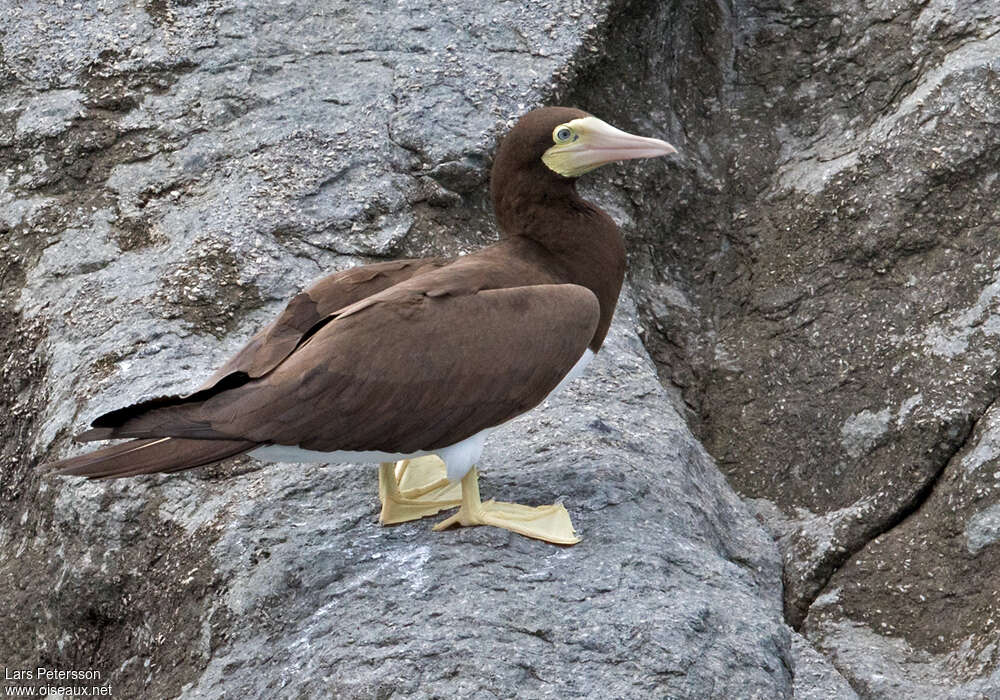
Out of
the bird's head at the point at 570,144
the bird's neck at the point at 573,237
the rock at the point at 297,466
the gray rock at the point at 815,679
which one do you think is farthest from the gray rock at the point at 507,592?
the bird's head at the point at 570,144

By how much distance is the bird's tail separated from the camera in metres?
4.28

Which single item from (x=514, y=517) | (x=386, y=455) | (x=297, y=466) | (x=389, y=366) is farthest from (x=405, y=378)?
(x=297, y=466)

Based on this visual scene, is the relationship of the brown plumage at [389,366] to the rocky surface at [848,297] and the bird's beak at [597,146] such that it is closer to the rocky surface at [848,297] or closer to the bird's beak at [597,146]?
the bird's beak at [597,146]

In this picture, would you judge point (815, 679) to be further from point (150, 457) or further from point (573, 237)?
point (150, 457)

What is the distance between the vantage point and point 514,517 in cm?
489

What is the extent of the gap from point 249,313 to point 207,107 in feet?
4.74

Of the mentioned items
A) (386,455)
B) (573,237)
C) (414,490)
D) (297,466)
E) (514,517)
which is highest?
(573,237)

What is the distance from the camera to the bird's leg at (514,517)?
4840 mm

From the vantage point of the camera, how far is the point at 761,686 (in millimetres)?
4562

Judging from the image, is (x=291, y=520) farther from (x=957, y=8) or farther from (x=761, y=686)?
(x=957, y=8)

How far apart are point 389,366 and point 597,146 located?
123 centimetres

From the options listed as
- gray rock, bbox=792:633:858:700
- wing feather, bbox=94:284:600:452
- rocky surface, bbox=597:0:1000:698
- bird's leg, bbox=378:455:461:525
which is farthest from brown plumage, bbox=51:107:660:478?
rocky surface, bbox=597:0:1000:698

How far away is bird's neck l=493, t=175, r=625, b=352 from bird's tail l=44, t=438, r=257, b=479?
147cm

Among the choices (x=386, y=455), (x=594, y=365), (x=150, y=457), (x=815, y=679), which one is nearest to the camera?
(x=150, y=457)
